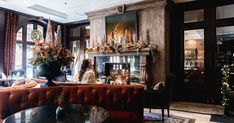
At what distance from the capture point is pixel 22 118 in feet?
6.26

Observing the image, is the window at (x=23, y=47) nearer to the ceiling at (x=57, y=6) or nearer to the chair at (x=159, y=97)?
the ceiling at (x=57, y=6)

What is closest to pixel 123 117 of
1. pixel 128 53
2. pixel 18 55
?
pixel 128 53

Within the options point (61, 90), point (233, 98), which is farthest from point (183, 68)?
point (61, 90)

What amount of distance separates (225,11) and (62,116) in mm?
5816

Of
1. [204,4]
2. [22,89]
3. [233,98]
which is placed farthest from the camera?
[204,4]

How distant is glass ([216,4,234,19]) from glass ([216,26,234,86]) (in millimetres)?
360

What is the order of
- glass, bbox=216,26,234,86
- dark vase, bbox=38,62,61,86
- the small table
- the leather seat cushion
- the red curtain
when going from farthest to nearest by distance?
the red curtain < glass, bbox=216,26,234,86 < dark vase, bbox=38,62,61,86 < the leather seat cushion < the small table

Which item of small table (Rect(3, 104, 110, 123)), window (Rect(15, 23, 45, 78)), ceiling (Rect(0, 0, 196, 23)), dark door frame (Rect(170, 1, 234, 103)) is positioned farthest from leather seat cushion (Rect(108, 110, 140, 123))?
window (Rect(15, 23, 45, 78))

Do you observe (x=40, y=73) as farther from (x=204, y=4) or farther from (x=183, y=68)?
(x=204, y=4)

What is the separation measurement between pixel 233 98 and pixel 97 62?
461 cm

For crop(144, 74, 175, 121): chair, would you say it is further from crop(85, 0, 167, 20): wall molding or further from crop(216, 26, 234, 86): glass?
crop(85, 0, 167, 20): wall molding

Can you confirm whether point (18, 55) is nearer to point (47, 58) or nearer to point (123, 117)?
point (47, 58)

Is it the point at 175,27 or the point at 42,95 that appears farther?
the point at 175,27

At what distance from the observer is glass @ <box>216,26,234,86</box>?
18.7 ft
